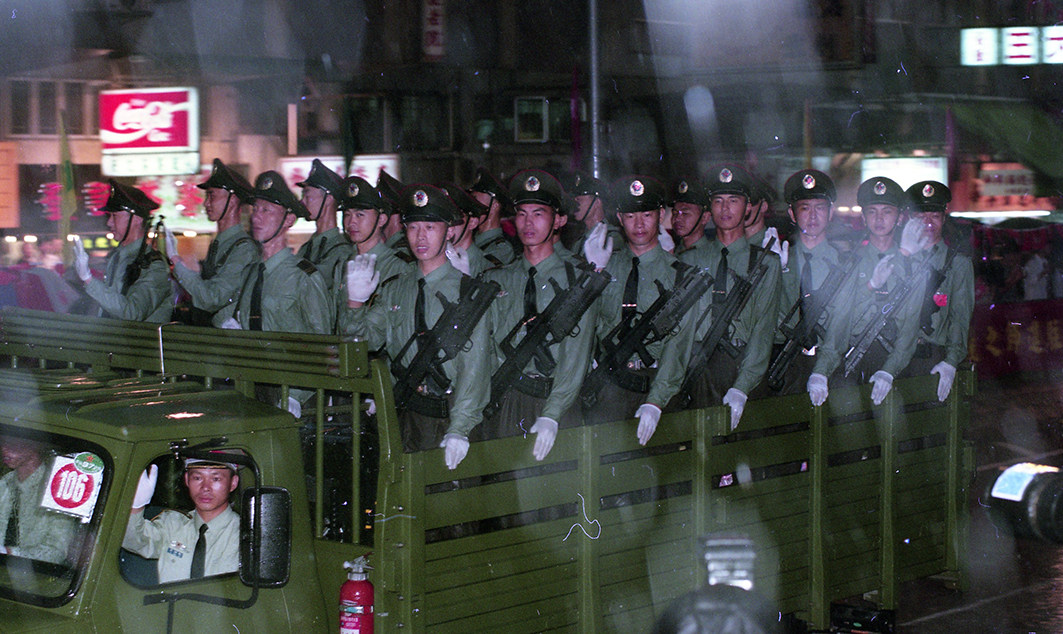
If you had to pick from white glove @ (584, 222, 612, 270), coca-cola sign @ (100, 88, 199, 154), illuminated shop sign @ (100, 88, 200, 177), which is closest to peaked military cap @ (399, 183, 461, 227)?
white glove @ (584, 222, 612, 270)

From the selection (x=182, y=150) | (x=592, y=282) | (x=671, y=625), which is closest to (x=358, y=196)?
(x=592, y=282)

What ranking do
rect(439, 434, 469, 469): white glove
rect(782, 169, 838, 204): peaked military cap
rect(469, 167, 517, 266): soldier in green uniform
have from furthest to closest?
rect(469, 167, 517, 266): soldier in green uniform, rect(782, 169, 838, 204): peaked military cap, rect(439, 434, 469, 469): white glove

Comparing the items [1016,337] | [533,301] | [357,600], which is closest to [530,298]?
[533,301]

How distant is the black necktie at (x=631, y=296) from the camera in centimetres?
703

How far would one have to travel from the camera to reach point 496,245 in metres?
8.92

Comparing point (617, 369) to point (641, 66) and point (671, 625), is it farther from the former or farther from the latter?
point (641, 66)

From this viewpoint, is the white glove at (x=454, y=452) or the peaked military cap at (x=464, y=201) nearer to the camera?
the white glove at (x=454, y=452)

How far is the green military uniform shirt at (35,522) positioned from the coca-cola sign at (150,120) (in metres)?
17.2

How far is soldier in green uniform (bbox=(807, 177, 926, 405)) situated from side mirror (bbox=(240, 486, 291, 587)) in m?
3.63

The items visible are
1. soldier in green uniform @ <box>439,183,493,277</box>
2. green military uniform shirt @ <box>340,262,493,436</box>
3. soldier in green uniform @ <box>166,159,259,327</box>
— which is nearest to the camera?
green military uniform shirt @ <box>340,262,493,436</box>

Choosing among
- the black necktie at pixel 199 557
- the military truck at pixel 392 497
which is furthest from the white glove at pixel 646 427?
the black necktie at pixel 199 557

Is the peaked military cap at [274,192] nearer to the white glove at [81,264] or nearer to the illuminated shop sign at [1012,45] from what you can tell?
the white glove at [81,264]

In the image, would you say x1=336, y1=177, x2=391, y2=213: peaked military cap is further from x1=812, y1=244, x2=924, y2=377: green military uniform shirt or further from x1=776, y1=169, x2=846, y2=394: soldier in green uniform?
x1=812, y1=244, x2=924, y2=377: green military uniform shirt

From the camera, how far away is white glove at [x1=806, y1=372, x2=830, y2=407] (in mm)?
6059
